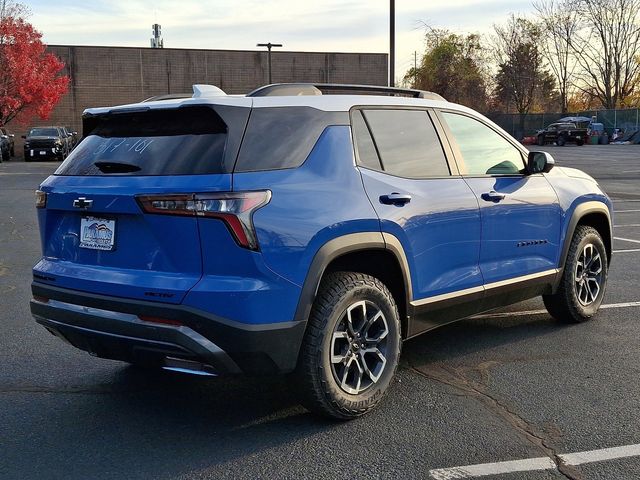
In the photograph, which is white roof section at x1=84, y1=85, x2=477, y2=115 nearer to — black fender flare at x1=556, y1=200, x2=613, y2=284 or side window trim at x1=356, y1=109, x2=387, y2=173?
side window trim at x1=356, y1=109, x2=387, y2=173

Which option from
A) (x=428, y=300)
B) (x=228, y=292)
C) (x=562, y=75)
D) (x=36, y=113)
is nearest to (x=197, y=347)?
(x=228, y=292)

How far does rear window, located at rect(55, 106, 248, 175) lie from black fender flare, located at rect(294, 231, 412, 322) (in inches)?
26.6

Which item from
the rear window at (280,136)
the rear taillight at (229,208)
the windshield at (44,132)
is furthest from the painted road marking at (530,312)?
the windshield at (44,132)

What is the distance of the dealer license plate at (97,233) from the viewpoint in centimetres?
364

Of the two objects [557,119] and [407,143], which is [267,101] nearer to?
[407,143]

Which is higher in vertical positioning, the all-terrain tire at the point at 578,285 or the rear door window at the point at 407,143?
the rear door window at the point at 407,143

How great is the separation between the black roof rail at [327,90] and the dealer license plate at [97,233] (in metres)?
1.05

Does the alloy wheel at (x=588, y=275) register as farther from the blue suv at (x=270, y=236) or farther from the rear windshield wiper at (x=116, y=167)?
the rear windshield wiper at (x=116, y=167)

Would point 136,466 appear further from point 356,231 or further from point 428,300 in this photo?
point 428,300

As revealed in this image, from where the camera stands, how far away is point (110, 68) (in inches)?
1871

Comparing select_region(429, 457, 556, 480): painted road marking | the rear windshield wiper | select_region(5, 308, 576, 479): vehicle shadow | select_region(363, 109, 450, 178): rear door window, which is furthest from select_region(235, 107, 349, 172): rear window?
select_region(429, 457, 556, 480): painted road marking

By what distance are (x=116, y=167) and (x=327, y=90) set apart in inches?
54.8

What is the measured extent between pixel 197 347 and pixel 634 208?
13.4 m

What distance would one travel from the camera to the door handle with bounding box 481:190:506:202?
472 centimetres
